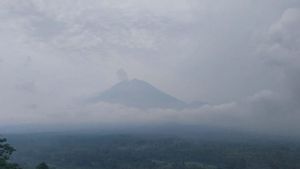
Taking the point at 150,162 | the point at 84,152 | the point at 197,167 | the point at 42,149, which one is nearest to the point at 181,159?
the point at 150,162

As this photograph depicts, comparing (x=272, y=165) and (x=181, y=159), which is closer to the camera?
(x=272, y=165)

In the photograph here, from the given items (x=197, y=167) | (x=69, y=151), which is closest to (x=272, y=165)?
(x=197, y=167)

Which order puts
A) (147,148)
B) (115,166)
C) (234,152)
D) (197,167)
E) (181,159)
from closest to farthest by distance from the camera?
(197,167), (115,166), (181,159), (234,152), (147,148)

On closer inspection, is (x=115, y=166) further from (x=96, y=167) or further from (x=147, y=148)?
(x=147, y=148)

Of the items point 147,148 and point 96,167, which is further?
point 147,148

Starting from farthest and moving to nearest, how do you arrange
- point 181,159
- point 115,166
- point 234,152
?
point 234,152 < point 181,159 < point 115,166

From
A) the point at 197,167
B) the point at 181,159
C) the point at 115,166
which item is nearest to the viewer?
the point at 197,167

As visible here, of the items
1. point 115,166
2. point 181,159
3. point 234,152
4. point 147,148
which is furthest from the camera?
point 147,148

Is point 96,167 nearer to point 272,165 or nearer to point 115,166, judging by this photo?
point 115,166
